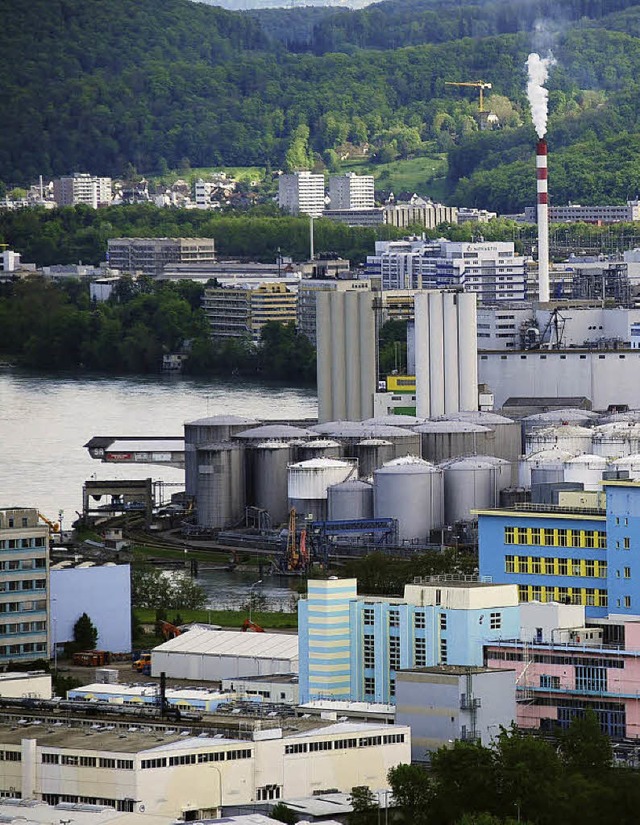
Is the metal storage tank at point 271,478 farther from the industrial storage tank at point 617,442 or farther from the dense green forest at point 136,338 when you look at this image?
the dense green forest at point 136,338

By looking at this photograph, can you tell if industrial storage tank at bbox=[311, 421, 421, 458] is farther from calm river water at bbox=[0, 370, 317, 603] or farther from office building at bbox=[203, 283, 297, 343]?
office building at bbox=[203, 283, 297, 343]

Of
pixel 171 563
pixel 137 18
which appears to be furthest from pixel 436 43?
pixel 171 563

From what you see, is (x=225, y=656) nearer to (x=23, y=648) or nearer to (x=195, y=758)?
(x=23, y=648)

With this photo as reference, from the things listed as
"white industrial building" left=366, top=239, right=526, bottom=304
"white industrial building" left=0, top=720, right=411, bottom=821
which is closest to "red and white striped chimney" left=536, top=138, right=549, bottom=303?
"white industrial building" left=366, top=239, right=526, bottom=304

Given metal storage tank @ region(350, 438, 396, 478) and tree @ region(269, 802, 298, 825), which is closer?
tree @ region(269, 802, 298, 825)

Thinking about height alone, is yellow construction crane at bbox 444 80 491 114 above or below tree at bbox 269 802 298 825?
above

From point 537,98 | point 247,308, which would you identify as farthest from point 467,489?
point 247,308
